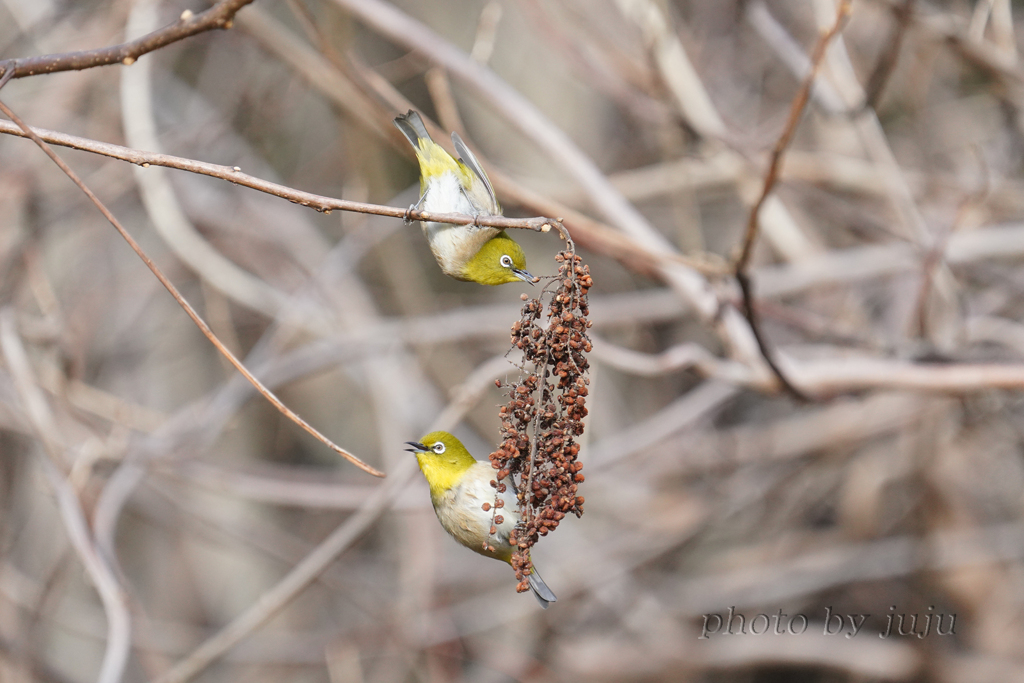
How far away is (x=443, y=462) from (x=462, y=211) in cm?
47

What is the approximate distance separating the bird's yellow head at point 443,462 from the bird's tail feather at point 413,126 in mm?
575

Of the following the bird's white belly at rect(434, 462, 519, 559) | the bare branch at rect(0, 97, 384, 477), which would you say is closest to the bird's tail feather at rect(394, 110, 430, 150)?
the bare branch at rect(0, 97, 384, 477)

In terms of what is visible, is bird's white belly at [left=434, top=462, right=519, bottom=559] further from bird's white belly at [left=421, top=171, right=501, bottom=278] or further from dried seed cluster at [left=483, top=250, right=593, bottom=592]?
bird's white belly at [left=421, top=171, right=501, bottom=278]

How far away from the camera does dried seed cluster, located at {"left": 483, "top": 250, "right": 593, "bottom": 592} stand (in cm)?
104

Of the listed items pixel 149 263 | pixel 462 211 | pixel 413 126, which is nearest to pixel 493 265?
pixel 462 211

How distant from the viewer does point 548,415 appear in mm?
1104

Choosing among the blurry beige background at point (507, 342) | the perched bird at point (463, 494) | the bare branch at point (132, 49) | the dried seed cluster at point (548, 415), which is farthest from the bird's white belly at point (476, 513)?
the bare branch at point (132, 49)

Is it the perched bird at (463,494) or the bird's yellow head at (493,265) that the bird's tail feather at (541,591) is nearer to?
the perched bird at (463,494)

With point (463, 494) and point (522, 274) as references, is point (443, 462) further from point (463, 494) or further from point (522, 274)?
point (522, 274)

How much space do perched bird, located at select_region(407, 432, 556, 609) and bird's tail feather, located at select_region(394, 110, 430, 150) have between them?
576 mm

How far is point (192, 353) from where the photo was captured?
6195 millimetres

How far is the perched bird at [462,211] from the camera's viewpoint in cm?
131

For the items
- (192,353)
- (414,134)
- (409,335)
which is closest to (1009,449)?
(409,335)

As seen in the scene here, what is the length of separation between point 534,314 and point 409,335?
2.74 metres
